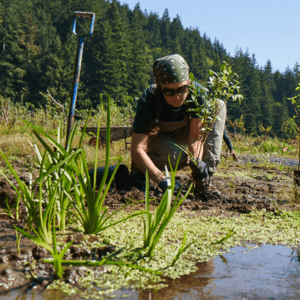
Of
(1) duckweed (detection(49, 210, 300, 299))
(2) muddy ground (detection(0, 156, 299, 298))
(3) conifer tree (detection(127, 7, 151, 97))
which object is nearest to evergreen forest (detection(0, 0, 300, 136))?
(3) conifer tree (detection(127, 7, 151, 97))

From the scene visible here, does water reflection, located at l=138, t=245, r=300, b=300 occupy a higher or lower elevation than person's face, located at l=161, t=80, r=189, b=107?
lower

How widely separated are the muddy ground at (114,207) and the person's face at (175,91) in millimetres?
904

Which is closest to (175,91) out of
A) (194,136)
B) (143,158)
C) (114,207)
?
(194,136)

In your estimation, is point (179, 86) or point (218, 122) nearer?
point (179, 86)

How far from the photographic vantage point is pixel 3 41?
46938mm

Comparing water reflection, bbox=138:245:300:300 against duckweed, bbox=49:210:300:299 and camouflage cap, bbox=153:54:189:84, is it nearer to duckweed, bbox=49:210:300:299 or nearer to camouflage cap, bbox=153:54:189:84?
duckweed, bbox=49:210:300:299

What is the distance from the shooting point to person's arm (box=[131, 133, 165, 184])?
2.59 m

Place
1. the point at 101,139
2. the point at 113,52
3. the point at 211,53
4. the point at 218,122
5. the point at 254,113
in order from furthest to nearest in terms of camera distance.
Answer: the point at 211,53 < the point at 254,113 < the point at 113,52 < the point at 101,139 < the point at 218,122

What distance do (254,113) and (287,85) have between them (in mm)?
31405

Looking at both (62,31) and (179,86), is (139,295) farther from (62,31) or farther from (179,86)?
(62,31)

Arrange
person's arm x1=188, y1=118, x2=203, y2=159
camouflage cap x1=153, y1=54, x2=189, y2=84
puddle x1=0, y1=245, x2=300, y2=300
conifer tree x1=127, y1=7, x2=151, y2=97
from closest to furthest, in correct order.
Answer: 1. puddle x1=0, y1=245, x2=300, y2=300
2. camouflage cap x1=153, y1=54, x2=189, y2=84
3. person's arm x1=188, y1=118, x2=203, y2=159
4. conifer tree x1=127, y1=7, x2=151, y2=97

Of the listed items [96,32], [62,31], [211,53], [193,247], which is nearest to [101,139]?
[193,247]

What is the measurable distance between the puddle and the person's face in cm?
147

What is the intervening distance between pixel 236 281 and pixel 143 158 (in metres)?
1.56
